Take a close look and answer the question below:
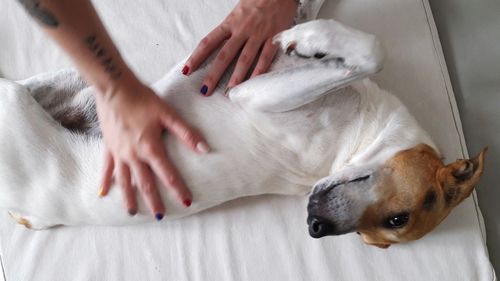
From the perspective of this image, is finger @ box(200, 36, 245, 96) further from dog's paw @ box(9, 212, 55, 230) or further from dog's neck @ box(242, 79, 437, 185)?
dog's paw @ box(9, 212, 55, 230)

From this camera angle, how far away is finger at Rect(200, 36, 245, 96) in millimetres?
1717

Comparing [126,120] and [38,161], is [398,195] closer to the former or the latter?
[126,120]

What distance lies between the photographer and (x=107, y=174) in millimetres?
1672

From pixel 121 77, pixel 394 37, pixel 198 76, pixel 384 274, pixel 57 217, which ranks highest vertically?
pixel 121 77

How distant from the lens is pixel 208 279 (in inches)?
77.1

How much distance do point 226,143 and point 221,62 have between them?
1.03ft

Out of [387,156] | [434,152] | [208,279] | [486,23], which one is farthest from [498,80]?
[208,279]

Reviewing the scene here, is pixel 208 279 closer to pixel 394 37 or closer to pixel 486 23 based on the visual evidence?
pixel 394 37

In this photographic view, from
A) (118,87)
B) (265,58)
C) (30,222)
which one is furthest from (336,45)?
→ (30,222)

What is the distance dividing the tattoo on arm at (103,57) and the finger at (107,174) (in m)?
0.33

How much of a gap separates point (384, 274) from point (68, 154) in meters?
1.33

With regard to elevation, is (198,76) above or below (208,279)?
above

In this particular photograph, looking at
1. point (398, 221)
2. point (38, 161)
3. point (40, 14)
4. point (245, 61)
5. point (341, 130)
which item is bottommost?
point (398, 221)

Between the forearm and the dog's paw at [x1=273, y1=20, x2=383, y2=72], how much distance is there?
0.59m
